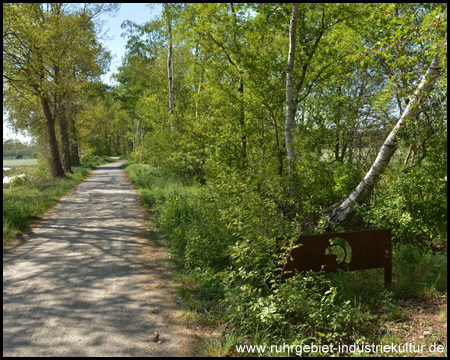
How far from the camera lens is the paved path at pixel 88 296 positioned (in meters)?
3.80

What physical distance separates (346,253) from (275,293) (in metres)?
1.14

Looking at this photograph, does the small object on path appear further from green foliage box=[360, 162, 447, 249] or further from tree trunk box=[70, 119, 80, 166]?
tree trunk box=[70, 119, 80, 166]

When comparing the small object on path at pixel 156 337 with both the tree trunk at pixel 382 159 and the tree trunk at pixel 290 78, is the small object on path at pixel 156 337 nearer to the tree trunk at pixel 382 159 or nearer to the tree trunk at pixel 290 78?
the tree trunk at pixel 382 159

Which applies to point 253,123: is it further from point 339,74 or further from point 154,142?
point 154,142

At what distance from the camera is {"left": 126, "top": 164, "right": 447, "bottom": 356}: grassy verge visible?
380cm

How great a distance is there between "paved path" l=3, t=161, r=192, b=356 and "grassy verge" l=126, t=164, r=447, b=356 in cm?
48

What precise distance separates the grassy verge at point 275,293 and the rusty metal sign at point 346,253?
21 centimetres

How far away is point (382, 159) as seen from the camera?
6227mm

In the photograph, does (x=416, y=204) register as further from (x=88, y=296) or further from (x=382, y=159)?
(x=88, y=296)

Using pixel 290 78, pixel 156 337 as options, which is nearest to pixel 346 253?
pixel 156 337

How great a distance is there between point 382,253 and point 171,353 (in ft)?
10.5

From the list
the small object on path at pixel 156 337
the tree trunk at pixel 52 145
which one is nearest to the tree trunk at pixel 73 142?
the tree trunk at pixel 52 145

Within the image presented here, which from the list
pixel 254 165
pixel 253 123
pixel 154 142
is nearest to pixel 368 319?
pixel 254 165

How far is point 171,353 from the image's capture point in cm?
367
